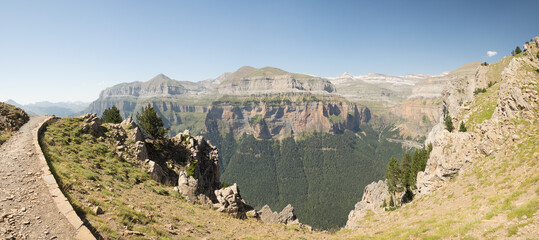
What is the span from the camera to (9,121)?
30344 millimetres

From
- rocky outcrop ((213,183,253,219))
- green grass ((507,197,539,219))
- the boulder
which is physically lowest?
rocky outcrop ((213,183,253,219))

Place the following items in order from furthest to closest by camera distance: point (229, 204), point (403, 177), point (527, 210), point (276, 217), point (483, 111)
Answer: point (403, 177) < point (483, 111) < point (276, 217) < point (229, 204) < point (527, 210)

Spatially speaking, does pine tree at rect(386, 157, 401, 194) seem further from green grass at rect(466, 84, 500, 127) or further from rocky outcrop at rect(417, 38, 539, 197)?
rocky outcrop at rect(417, 38, 539, 197)

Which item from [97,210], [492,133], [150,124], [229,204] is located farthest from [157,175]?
[492,133]

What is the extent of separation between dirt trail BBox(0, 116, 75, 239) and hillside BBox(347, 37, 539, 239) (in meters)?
26.2

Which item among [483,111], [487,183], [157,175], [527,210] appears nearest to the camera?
[527,210]

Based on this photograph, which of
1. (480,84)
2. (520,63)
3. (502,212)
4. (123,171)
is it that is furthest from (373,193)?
(123,171)

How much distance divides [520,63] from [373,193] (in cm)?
6314

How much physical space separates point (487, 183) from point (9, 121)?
6562cm

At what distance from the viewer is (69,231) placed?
11.0 m

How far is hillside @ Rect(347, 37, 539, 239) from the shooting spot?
16.5 m

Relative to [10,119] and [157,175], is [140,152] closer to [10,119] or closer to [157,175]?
[157,175]

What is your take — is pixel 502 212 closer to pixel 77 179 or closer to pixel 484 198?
pixel 484 198

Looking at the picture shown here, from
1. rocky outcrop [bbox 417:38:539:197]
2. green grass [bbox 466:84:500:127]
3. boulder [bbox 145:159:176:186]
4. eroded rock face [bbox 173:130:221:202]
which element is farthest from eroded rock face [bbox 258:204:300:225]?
green grass [bbox 466:84:500:127]
